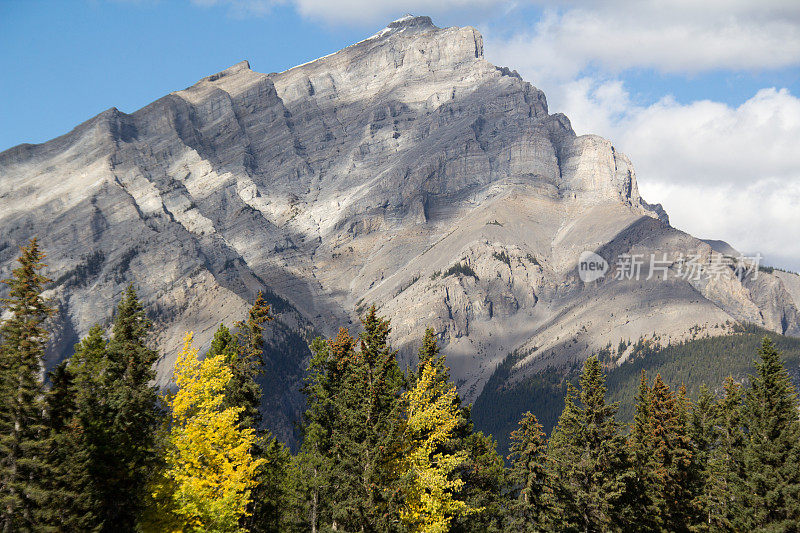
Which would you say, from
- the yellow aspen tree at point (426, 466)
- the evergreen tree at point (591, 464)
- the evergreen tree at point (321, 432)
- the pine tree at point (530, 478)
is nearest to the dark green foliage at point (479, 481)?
the pine tree at point (530, 478)

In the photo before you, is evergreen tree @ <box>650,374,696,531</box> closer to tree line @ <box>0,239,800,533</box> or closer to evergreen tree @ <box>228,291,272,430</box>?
tree line @ <box>0,239,800,533</box>

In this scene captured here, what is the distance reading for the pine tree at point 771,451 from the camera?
181ft

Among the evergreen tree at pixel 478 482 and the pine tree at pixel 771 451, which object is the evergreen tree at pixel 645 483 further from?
the evergreen tree at pixel 478 482

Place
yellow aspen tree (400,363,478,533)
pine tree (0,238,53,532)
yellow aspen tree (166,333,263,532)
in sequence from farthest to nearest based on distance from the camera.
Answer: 1. pine tree (0,238,53,532)
2. yellow aspen tree (400,363,478,533)
3. yellow aspen tree (166,333,263,532)

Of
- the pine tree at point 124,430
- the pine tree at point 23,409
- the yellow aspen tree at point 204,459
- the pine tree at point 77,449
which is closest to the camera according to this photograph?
the yellow aspen tree at point 204,459

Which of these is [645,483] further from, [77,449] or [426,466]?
[77,449]

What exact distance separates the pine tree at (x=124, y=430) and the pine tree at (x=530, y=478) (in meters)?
30.0

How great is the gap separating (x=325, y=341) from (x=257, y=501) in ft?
48.0

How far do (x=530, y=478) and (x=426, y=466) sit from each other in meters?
25.1

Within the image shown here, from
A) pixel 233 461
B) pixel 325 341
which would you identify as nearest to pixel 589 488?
pixel 325 341

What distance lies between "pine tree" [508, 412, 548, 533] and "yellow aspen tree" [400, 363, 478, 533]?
21976mm

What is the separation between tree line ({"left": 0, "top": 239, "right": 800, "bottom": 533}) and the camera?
126ft

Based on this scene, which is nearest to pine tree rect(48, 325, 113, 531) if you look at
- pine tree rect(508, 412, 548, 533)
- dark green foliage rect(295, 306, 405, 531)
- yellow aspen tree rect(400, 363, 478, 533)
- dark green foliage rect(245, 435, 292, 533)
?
dark green foliage rect(245, 435, 292, 533)

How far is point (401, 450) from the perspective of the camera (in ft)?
138
